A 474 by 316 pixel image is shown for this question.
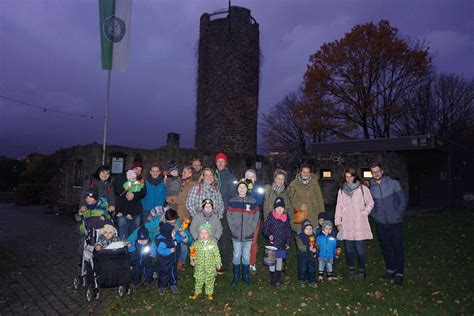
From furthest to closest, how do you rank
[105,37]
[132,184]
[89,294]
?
[105,37]
[132,184]
[89,294]

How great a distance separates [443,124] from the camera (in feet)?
89.7

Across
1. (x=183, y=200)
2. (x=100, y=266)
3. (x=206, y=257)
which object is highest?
(x=183, y=200)

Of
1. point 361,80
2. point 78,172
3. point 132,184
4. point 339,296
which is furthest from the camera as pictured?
point 361,80

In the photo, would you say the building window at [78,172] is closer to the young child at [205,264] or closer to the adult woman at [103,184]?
the adult woman at [103,184]

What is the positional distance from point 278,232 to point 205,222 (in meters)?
1.19

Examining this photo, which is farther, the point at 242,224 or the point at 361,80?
the point at 361,80

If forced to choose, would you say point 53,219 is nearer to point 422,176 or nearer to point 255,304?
point 255,304

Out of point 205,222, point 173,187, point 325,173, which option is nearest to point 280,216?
point 205,222

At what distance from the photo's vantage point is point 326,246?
517cm

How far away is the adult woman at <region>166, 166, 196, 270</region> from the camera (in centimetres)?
593

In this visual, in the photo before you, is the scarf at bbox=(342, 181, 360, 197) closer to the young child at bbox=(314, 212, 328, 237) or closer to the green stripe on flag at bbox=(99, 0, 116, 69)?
the young child at bbox=(314, 212, 328, 237)

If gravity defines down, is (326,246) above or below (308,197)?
below

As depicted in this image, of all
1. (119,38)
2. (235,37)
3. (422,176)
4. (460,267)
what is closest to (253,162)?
(235,37)

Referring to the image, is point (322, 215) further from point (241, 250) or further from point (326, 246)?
point (241, 250)
